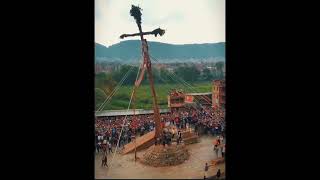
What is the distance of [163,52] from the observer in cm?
635

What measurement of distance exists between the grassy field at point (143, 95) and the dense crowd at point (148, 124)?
0.15 metres

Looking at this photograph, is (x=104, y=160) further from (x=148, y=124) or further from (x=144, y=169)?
(x=148, y=124)

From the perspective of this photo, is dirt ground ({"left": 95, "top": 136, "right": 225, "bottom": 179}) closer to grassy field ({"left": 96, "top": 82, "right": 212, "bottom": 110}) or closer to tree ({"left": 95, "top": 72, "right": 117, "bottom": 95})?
grassy field ({"left": 96, "top": 82, "right": 212, "bottom": 110})

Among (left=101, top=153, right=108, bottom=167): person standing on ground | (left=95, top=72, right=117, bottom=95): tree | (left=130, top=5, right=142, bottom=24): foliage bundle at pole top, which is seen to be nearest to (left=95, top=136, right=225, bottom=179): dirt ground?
(left=101, top=153, right=108, bottom=167): person standing on ground

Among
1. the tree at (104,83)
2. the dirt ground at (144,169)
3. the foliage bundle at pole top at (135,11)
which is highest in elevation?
the foliage bundle at pole top at (135,11)

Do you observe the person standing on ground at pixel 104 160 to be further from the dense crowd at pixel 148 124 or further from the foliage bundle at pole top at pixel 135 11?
the foliage bundle at pole top at pixel 135 11

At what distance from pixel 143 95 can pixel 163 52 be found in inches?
24.7

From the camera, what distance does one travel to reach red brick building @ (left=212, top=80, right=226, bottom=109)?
21.1 ft

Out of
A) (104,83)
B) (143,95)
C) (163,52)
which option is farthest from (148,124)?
(163,52)

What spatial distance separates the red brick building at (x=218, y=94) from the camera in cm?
643

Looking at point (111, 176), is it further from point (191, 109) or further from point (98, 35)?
point (98, 35)

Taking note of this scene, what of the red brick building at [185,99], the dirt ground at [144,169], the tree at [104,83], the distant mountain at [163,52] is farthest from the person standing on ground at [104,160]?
the distant mountain at [163,52]
